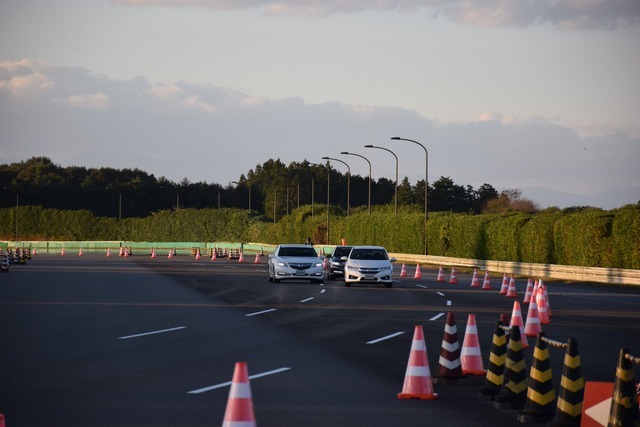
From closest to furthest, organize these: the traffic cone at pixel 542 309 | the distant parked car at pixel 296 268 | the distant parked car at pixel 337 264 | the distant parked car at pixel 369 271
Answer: the traffic cone at pixel 542 309, the distant parked car at pixel 369 271, the distant parked car at pixel 296 268, the distant parked car at pixel 337 264

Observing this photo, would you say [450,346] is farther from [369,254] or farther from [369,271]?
[369,254]

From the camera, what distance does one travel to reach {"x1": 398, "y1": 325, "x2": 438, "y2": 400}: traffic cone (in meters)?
13.1

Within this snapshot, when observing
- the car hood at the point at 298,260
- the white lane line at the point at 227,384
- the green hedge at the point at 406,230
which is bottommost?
the white lane line at the point at 227,384

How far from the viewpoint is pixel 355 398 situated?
13219mm

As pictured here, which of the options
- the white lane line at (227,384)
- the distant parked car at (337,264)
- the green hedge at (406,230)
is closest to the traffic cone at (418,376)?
the white lane line at (227,384)

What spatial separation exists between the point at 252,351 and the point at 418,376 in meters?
5.66

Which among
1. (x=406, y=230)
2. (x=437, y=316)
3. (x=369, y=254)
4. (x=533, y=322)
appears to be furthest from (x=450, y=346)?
(x=406, y=230)

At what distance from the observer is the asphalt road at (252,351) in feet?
39.8

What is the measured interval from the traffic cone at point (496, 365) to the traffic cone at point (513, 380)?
1.38 feet

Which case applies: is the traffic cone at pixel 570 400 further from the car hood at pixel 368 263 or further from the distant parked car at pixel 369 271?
the car hood at pixel 368 263

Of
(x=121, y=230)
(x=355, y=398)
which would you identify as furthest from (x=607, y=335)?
(x=121, y=230)

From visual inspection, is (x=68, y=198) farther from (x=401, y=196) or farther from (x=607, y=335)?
(x=607, y=335)

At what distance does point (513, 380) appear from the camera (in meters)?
12.4

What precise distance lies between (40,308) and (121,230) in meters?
141
